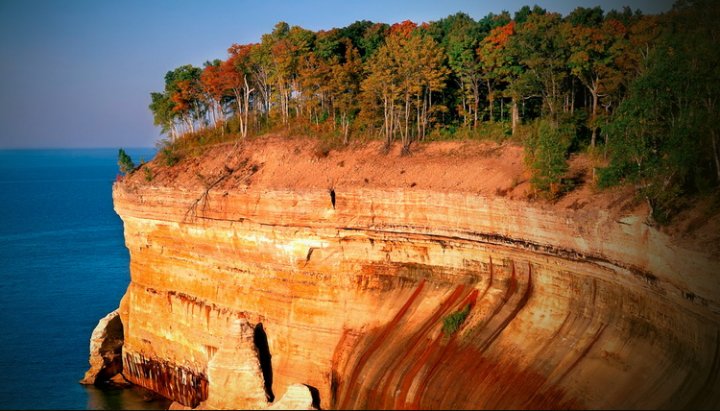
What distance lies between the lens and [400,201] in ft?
111

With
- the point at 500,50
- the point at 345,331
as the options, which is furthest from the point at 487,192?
the point at 500,50

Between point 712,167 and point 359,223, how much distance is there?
1486 cm

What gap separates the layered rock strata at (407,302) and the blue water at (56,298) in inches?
150

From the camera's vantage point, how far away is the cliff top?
2942cm

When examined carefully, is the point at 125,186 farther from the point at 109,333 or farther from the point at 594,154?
the point at 594,154

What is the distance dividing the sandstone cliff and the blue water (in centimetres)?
380

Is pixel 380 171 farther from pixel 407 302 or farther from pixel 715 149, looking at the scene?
pixel 715 149

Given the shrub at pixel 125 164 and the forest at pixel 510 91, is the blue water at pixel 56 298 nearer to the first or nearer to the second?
the shrub at pixel 125 164

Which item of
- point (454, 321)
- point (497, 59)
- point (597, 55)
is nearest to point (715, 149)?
point (454, 321)

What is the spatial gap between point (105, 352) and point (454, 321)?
2050 centimetres

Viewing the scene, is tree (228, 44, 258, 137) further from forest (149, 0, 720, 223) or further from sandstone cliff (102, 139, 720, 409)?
sandstone cliff (102, 139, 720, 409)

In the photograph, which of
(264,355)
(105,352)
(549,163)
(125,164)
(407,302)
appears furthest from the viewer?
(125,164)

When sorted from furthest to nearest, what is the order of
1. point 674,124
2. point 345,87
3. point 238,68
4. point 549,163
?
1. point 238,68
2. point 345,87
3. point 549,163
4. point 674,124

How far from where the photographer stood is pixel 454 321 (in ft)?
102
